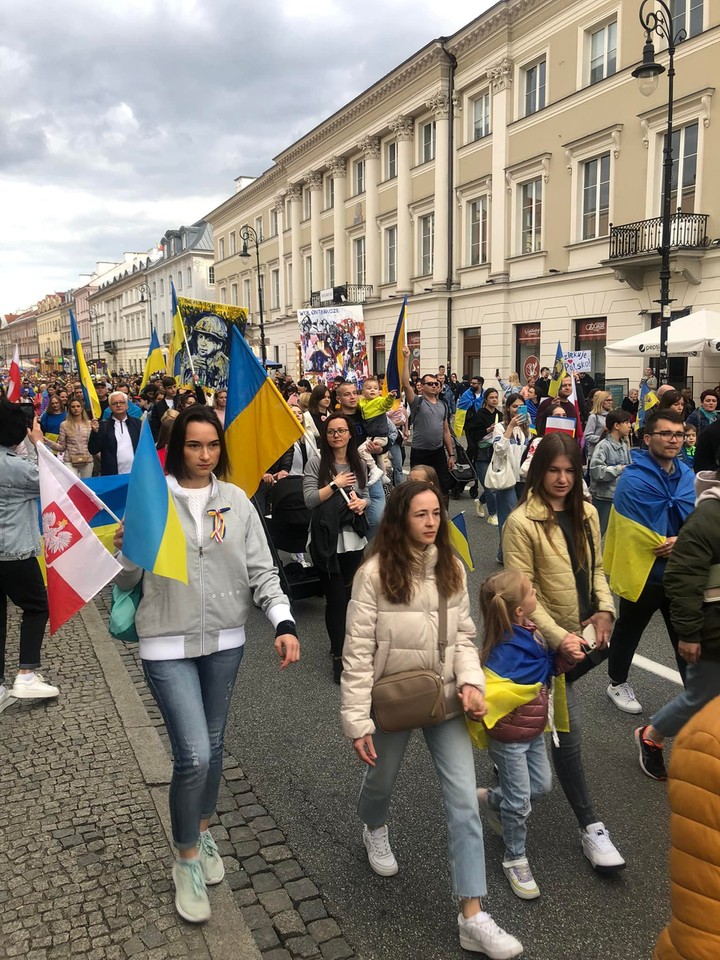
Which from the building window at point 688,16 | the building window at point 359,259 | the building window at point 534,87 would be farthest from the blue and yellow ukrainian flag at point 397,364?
the building window at point 359,259

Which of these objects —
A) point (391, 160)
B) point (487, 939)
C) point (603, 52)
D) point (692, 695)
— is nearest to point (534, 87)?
point (603, 52)

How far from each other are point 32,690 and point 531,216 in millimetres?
Result: 24673

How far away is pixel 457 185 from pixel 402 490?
28.8 m

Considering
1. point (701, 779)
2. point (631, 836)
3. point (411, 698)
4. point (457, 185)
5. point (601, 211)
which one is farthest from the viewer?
point (457, 185)

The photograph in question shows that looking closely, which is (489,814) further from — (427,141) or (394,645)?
(427,141)

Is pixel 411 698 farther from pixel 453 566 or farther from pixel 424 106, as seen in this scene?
pixel 424 106

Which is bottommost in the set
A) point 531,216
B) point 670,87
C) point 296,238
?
point 531,216

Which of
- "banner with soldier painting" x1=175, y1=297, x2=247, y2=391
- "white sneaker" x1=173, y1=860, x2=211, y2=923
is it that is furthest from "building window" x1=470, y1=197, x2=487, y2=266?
"white sneaker" x1=173, y1=860, x2=211, y2=923

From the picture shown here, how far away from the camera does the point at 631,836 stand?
10.6 ft

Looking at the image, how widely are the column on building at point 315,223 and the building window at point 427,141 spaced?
33.6ft

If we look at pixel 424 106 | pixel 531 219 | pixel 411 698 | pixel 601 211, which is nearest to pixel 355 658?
pixel 411 698

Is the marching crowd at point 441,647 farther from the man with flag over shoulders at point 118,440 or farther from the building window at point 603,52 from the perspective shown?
the building window at point 603,52

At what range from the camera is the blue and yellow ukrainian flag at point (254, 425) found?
4035 millimetres

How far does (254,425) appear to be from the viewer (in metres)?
4.18
